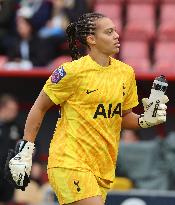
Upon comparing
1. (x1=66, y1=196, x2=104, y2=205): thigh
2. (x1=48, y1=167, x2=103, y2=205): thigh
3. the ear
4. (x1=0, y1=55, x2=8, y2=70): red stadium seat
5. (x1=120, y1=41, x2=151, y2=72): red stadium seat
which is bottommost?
(x1=66, y1=196, x2=104, y2=205): thigh

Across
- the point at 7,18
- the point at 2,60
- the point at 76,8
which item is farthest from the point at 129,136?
the point at 7,18

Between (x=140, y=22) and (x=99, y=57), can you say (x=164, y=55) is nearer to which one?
(x=140, y=22)

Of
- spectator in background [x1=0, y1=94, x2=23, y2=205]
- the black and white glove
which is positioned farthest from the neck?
spectator in background [x1=0, y1=94, x2=23, y2=205]

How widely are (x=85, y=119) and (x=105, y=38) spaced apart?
1.91ft

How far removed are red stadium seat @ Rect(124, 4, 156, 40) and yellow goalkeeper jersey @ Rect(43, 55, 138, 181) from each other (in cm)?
554

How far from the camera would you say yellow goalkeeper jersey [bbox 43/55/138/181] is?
6488 mm

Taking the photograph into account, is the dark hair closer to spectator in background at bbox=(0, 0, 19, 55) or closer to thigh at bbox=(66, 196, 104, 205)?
thigh at bbox=(66, 196, 104, 205)

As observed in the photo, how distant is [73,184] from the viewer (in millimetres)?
6508

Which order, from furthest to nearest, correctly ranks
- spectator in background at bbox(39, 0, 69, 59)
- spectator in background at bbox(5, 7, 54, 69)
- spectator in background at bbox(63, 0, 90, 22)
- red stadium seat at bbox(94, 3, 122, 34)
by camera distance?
red stadium seat at bbox(94, 3, 122, 34) → spectator in background at bbox(63, 0, 90, 22) → spectator in background at bbox(39, 0, 69, 59) → spectator in background at bbox(5, 7, 54, 69)

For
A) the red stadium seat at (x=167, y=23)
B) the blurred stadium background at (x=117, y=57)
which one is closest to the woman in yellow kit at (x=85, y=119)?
the blurred stadium background at (x=117, y=57)

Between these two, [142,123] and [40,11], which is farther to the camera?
[40,11]

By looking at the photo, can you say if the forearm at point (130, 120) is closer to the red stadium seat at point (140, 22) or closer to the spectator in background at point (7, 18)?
the red stadium seat at point (140, 22)

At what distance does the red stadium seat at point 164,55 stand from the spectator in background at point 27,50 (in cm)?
136

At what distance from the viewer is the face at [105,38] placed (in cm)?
657
